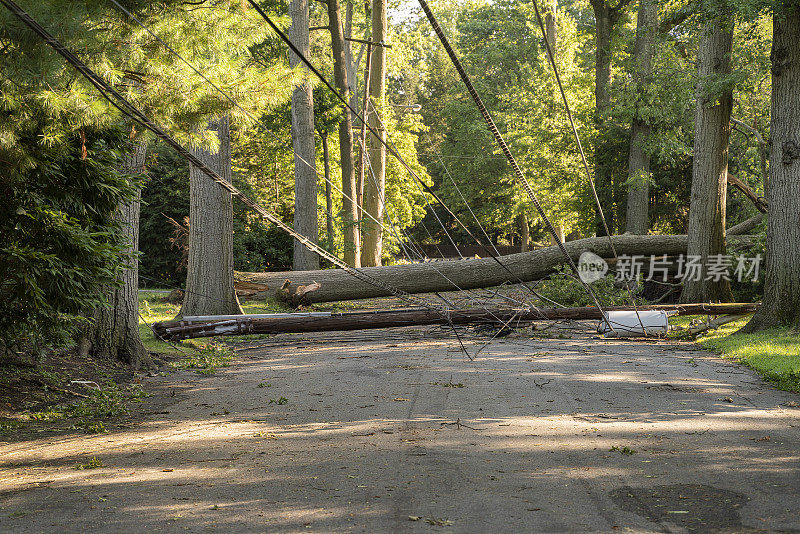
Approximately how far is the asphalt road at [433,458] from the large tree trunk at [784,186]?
2880 millimetres

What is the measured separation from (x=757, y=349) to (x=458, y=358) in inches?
167

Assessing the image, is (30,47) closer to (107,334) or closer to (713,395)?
(107,334)

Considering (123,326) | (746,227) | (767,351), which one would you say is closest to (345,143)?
→ (746,227)

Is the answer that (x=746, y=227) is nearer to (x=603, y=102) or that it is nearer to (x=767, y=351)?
(x=603, y=102)

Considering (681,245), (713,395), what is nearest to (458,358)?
(713,395)

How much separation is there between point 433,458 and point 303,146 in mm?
17463

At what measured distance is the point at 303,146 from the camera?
2194 cm

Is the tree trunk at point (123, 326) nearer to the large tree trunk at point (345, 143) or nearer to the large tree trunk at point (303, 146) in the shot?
the large tree trunk at point (303, 146)

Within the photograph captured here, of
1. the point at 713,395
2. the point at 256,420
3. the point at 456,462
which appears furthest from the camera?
the point at 713,395

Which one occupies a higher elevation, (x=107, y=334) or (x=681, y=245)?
(x=681, y=245)

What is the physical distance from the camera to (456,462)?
538 cm

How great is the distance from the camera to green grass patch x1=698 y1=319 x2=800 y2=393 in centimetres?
864

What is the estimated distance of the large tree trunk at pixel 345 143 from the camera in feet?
78.7

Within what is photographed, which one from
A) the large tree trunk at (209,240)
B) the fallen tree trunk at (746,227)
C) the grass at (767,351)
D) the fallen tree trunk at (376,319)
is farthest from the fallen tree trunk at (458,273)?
the grass at (767,351)
